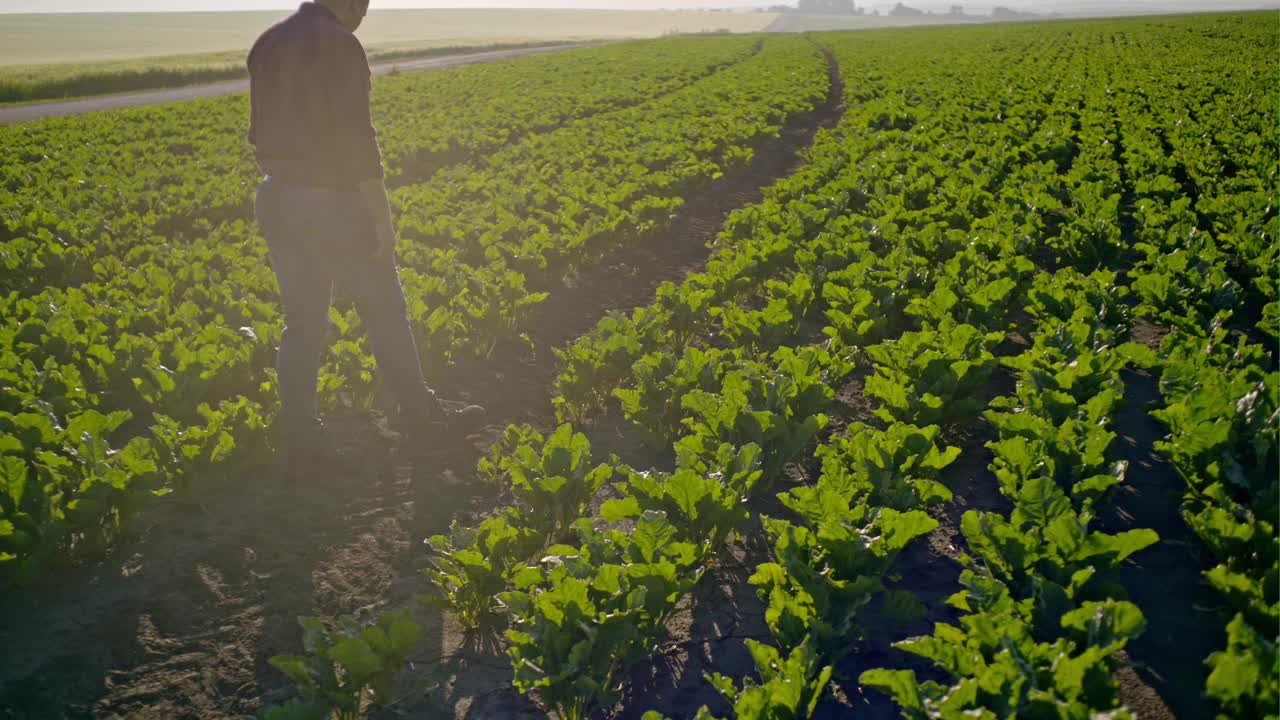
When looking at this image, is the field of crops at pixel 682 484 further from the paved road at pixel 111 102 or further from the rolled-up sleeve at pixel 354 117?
the paved road at pixel 111 102

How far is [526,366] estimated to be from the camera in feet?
21.6

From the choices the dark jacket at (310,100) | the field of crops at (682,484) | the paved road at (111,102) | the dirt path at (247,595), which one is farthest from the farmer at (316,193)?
the paved road at (111,102)

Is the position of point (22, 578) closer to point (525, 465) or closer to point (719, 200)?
point (525, 465)

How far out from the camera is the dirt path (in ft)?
10.2

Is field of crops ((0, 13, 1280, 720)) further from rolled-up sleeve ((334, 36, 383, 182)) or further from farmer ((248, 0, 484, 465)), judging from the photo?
rolled-up sleeve ((334, 36, 383, 182))

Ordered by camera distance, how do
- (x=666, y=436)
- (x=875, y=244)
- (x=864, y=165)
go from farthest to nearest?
(x=864, y=165) < (x=875, y=244) < (x=666, y=436)

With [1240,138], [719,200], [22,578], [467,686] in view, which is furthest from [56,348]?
[1240,138]

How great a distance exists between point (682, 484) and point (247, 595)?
88.1 inches

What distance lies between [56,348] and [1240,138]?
52.9 feet

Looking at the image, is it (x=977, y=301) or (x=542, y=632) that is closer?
(x=542, y=632)

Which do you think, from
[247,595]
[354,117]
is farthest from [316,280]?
[247,595]

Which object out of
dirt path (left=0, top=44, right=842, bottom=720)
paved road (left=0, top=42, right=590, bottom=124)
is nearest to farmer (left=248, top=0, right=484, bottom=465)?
dirt path (left=0, top=44, right=842, bottom=720)

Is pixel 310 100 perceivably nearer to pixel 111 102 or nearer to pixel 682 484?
pixel 682 484

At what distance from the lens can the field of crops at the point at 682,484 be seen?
295 centimetres
